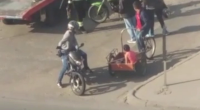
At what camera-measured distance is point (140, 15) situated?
1648cm

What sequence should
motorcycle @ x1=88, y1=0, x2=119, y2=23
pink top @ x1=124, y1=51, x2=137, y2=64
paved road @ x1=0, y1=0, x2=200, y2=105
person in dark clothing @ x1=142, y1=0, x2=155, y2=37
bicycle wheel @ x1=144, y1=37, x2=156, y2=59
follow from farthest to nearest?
1. motorcycle @ x1=88, y1=0, x2=119, y2=23
2. person in dark clothing @ x1=142, y1=0, x2=155, y2=37
3. bicycle wheel @ x1=144, y1=37, x2=156, y2=59
4. pink top @ x1=124, y1=51, x2=137, y2=64
5. paved road @ x1=0, y1=0, x2=200, y2=105

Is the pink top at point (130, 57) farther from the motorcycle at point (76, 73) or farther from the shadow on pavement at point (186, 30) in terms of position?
the shadow on pavement at point (186, 30)

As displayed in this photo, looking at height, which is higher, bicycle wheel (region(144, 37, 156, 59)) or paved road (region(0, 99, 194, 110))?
bicycle wheel (region(144, 37, 156, 59))

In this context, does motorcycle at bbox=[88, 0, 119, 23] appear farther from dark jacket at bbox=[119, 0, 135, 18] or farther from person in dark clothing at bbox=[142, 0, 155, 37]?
person in dark clothing at bbox=[142, 0, 155, 37]

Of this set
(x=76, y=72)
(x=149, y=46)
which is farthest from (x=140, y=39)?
(x=76, y=72)

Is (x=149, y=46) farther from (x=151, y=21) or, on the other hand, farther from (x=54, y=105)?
(x=54, y=105)

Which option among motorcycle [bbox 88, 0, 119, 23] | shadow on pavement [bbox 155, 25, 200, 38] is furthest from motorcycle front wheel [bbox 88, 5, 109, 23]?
shadow on pavement [bbox 155, 25, 200, 38]

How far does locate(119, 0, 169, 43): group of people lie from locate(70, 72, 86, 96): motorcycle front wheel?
254cm

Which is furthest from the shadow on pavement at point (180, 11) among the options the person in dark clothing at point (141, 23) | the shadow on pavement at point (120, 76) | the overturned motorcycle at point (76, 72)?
the overturned motorcycle at point (76, 72)

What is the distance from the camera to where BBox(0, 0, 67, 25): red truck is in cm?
1895

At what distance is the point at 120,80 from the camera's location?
14828 mm

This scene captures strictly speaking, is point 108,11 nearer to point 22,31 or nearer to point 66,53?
point 22,31

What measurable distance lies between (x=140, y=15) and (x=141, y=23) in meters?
0.35

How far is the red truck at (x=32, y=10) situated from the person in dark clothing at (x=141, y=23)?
377cm
